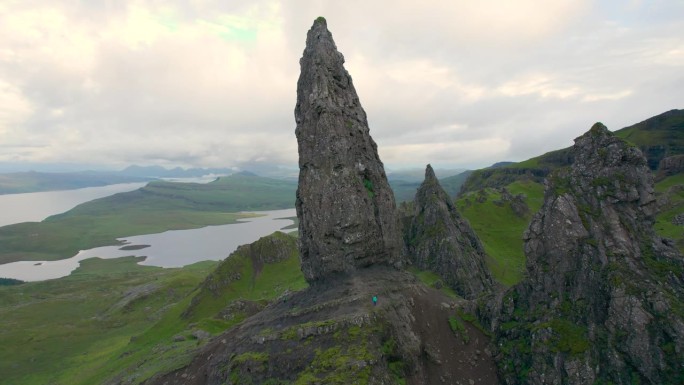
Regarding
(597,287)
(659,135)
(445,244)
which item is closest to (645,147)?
(659,135)

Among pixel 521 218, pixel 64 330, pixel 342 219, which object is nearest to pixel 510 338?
pixel 342 219

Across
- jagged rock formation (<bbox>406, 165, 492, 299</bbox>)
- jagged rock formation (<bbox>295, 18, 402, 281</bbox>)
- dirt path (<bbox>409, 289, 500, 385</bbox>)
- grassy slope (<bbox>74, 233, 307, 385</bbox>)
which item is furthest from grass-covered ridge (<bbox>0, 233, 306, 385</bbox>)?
dirt path (<bbox>409, 289, 500, 385</bbox>)

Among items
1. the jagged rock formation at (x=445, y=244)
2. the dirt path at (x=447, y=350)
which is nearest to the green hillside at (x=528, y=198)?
the jagged rock formation at (x=445, y=244)

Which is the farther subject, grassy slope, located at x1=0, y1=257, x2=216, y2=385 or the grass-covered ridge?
grassy slope, located at x1=0, y1=257, x2=216, y2=385

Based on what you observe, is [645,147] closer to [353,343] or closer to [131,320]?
[353,343]

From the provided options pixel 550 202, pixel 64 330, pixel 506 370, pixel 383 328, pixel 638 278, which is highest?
pixel 550 202

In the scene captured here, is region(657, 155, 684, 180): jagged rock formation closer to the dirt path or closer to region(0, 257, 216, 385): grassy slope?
the dirt path

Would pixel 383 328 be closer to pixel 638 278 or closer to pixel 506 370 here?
pixel 506 370
